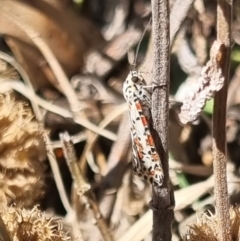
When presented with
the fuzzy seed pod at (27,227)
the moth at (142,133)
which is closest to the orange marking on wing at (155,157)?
the moth at (142,133)

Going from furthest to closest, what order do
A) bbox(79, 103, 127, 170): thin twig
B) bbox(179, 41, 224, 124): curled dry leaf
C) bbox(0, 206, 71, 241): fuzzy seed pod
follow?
bbox(79, 103, 127, 170): thin twig
bbox(0, 206, 71, 241): fuzzy seed pod
bbox(179, 41, 224, 124): curled dry leaf

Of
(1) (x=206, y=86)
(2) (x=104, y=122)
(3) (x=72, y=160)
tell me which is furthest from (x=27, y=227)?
(2) (x=104, y=122)

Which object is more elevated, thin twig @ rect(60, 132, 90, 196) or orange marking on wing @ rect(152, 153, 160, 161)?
orange marking on wing @ rect(152, 153, 160, 161)

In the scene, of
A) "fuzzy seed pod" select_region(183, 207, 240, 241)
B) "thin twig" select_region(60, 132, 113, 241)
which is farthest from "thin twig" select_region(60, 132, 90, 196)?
"fuzzy seed pod" select_region(183, 207, 240, 241)

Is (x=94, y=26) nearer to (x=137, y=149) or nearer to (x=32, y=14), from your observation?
(x=32, y=14)

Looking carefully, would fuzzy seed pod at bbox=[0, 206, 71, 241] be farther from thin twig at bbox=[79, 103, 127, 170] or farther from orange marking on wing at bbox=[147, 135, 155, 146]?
thin twig at bbox=[79, 103, 127, 170]

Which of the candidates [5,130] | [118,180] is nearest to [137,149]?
[5,130]
